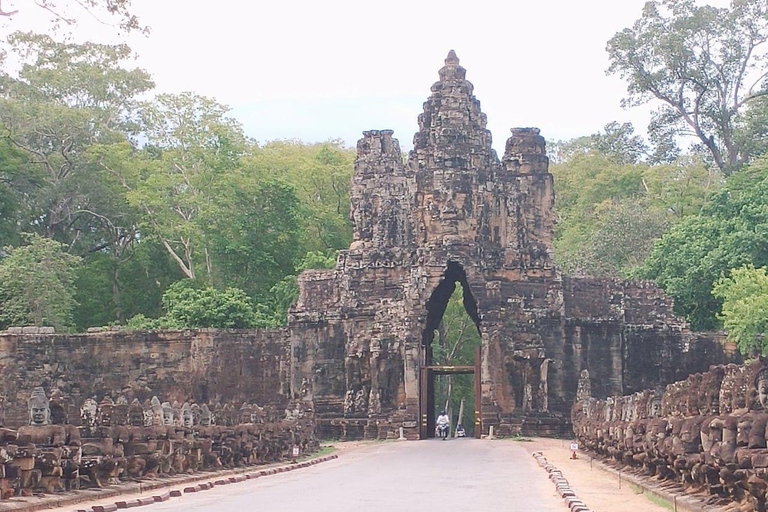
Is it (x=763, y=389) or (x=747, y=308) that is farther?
(x=747, y=308)

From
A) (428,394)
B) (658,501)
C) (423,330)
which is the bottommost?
(658,501)

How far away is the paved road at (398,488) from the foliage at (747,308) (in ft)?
37.9

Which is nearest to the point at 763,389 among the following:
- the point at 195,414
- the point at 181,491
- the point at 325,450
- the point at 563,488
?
the point at 563,488

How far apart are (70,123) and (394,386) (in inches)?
979

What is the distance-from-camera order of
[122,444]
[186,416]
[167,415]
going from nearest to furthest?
1. [122,444]
2. [167,415]
3. [186,416]

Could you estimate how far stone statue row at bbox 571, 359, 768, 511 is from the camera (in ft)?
39.1

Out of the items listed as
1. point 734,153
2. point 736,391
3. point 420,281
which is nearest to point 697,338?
point 420,281

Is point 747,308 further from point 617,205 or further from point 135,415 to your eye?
point 617,205

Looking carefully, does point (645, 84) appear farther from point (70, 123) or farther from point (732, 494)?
point (732, 494)

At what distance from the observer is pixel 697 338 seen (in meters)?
40.5

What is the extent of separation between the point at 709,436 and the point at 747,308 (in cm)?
2415

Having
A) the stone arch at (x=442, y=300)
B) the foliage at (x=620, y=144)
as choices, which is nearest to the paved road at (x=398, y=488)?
the stone arch at (x=442, y=300)

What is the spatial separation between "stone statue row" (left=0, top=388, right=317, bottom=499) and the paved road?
121 cm

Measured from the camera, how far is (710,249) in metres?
44.7
